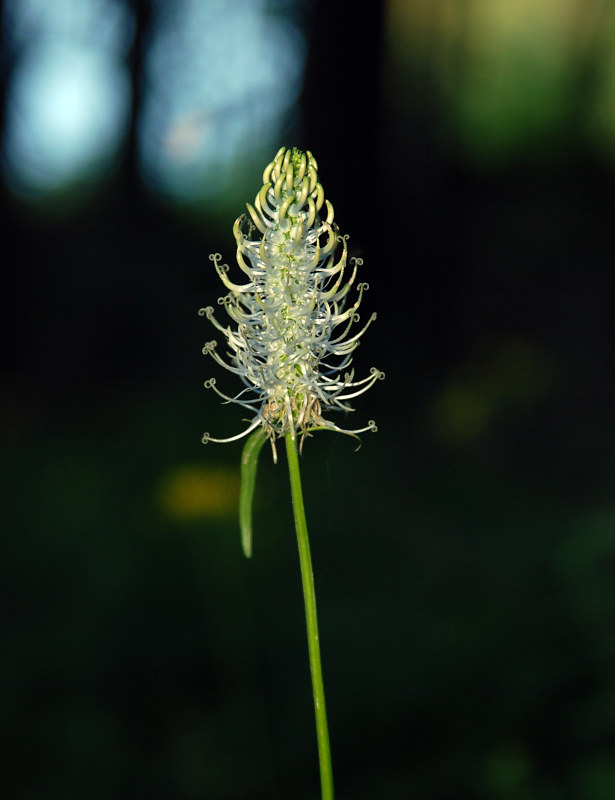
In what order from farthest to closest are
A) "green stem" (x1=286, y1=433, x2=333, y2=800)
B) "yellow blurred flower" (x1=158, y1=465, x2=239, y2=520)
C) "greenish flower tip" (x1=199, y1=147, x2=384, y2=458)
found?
"yellow blurred flower" (x1=158, y1=465, x2=239, y2=520), "greenish flower tip" (x1=199, y1=147, x2=384, y2=458), "green stem" (x1=286, y1=433, x2=333, y2=800)

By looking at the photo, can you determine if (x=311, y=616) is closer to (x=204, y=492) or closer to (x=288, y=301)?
(x=288, y=301)

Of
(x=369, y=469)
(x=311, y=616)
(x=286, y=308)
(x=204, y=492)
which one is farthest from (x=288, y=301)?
(x=369, y=469)

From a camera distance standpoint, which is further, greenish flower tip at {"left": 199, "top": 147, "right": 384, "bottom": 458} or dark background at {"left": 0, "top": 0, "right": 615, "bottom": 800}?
dark background at {"left": 0, "top": 0, "right": 615, "bottom": 800}

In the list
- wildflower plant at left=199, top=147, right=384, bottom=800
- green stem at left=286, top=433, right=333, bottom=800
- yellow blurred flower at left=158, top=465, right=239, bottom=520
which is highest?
yellow blurred flower at left=158, top=465, right=239, bottom=520

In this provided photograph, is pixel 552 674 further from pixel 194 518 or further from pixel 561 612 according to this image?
pixel 194 518

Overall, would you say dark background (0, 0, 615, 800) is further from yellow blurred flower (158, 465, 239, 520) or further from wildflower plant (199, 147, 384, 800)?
wildflower plant (199, 147, 384, 800)

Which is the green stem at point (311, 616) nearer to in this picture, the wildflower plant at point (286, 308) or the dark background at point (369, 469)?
the wildflower plant at point (286, 308)

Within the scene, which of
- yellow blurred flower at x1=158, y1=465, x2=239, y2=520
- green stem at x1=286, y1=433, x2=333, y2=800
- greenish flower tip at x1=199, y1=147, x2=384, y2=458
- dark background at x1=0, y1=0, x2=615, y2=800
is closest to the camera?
green stem at x1=286, y1=433, x2=333, y2=800

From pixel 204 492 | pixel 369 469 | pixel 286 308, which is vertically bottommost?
pixel 286 308

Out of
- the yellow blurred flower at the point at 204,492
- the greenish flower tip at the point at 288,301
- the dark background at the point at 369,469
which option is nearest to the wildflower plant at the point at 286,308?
the greenish flower tip at the point at 288,301

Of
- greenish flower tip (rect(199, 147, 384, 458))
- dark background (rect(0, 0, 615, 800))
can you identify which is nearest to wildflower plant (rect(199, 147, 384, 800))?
greenish flower tip (rect(199, 147, 384, 458))
